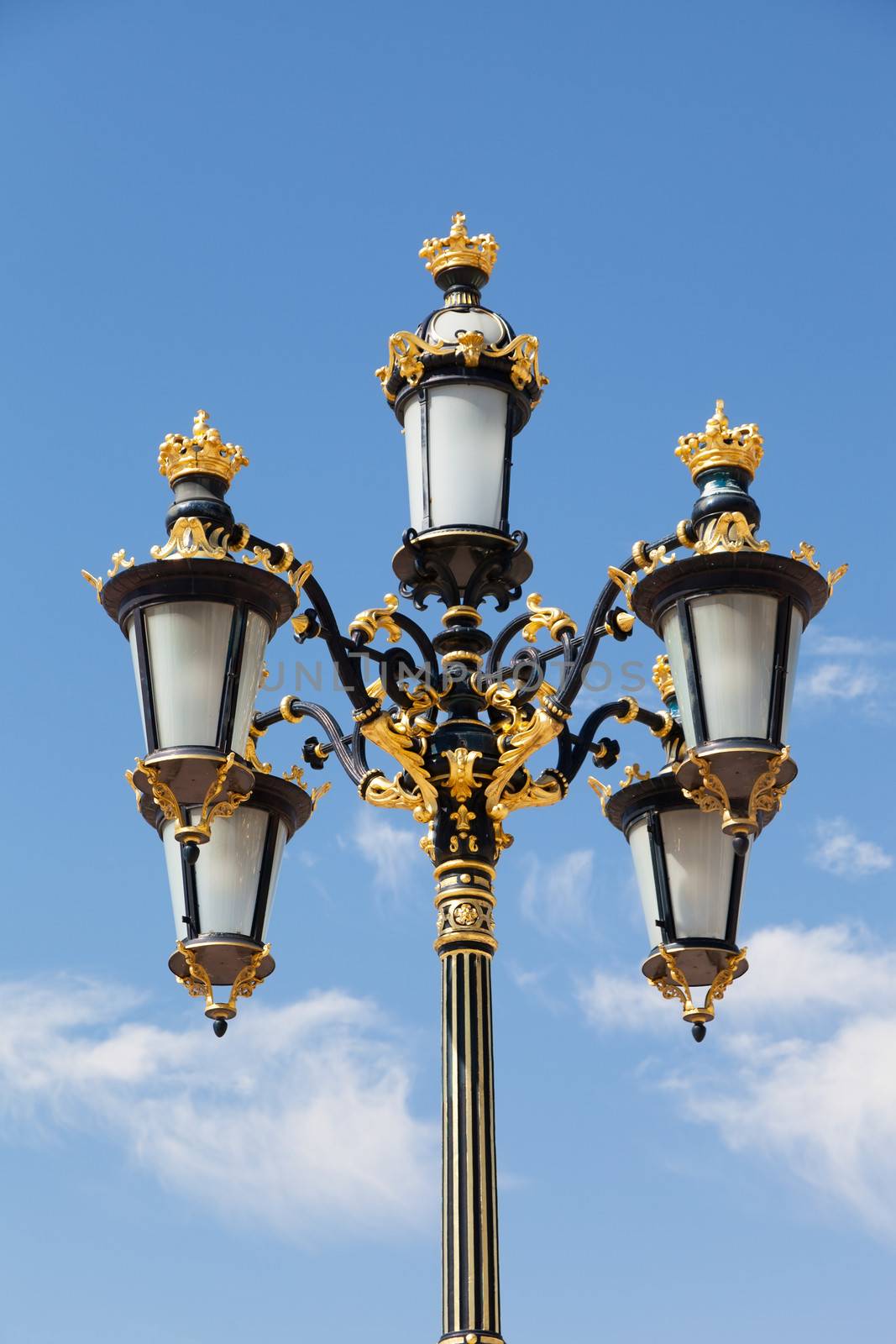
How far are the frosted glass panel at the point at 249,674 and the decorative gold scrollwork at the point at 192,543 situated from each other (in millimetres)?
312

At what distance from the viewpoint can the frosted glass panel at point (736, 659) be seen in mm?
8773

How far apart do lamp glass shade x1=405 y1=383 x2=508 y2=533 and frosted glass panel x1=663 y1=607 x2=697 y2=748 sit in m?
1.18

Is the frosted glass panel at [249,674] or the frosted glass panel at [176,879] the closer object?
the frosted glass panel at [249,674]

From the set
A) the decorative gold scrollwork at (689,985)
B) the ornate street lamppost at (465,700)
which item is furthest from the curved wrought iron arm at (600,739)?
the decorative gold scrollwork at (689,985)

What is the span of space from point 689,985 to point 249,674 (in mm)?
3149

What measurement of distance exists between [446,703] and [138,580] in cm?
157

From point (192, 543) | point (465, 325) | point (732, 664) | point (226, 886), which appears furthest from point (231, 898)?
point (732, 664)

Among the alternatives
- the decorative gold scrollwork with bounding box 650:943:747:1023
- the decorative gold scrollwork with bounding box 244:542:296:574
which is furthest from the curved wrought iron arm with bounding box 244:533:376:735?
the decorative gold scrollwork with bounding box 650:943:747:1023

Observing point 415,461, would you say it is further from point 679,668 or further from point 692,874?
point 692,874

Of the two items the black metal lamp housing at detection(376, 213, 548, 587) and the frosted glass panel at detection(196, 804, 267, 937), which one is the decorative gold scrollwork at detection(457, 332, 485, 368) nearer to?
the black metal lamp housing at detection(376, 213, 548, 587)

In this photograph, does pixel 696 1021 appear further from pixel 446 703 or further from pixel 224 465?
pixel 224 465

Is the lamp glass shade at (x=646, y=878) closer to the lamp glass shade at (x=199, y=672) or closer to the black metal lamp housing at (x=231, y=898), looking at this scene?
the black metal lamp housing at (x=231, y=898)

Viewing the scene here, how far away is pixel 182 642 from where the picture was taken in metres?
8.73

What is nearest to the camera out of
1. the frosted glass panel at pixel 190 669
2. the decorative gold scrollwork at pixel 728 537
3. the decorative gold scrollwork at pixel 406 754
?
the frosted glass panel at pixel 190 669
